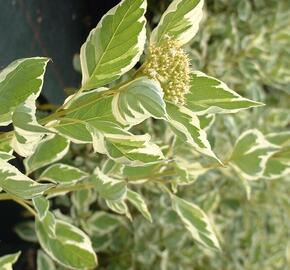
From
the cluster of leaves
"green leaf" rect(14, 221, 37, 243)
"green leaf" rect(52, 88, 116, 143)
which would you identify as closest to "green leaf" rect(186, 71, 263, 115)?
the cluster of leaves

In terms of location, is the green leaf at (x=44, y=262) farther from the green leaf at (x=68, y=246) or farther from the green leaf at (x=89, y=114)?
the green leaf at (x=89, y=114)

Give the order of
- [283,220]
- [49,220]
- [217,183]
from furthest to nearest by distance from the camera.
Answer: [283,220], [217,183], [49,220]

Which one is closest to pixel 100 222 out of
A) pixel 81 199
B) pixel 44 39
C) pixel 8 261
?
pixel 81 199

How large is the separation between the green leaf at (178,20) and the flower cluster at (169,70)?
36 millimetres

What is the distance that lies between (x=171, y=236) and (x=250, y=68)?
55 centimetres

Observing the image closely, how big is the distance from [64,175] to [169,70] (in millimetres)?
422

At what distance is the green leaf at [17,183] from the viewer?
2.39ft

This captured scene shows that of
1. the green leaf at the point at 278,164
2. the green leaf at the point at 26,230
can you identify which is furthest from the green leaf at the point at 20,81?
the green leaf at the point at 26,230

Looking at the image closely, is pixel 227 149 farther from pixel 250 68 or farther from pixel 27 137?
pixel 27 137

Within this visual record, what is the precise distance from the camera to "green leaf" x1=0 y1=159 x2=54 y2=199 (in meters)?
0.73

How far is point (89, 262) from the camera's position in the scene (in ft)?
3.52

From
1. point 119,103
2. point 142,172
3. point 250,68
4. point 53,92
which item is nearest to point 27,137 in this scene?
point 119,103

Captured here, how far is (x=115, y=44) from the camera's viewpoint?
0.77m

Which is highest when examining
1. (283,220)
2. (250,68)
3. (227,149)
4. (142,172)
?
(142,172)
